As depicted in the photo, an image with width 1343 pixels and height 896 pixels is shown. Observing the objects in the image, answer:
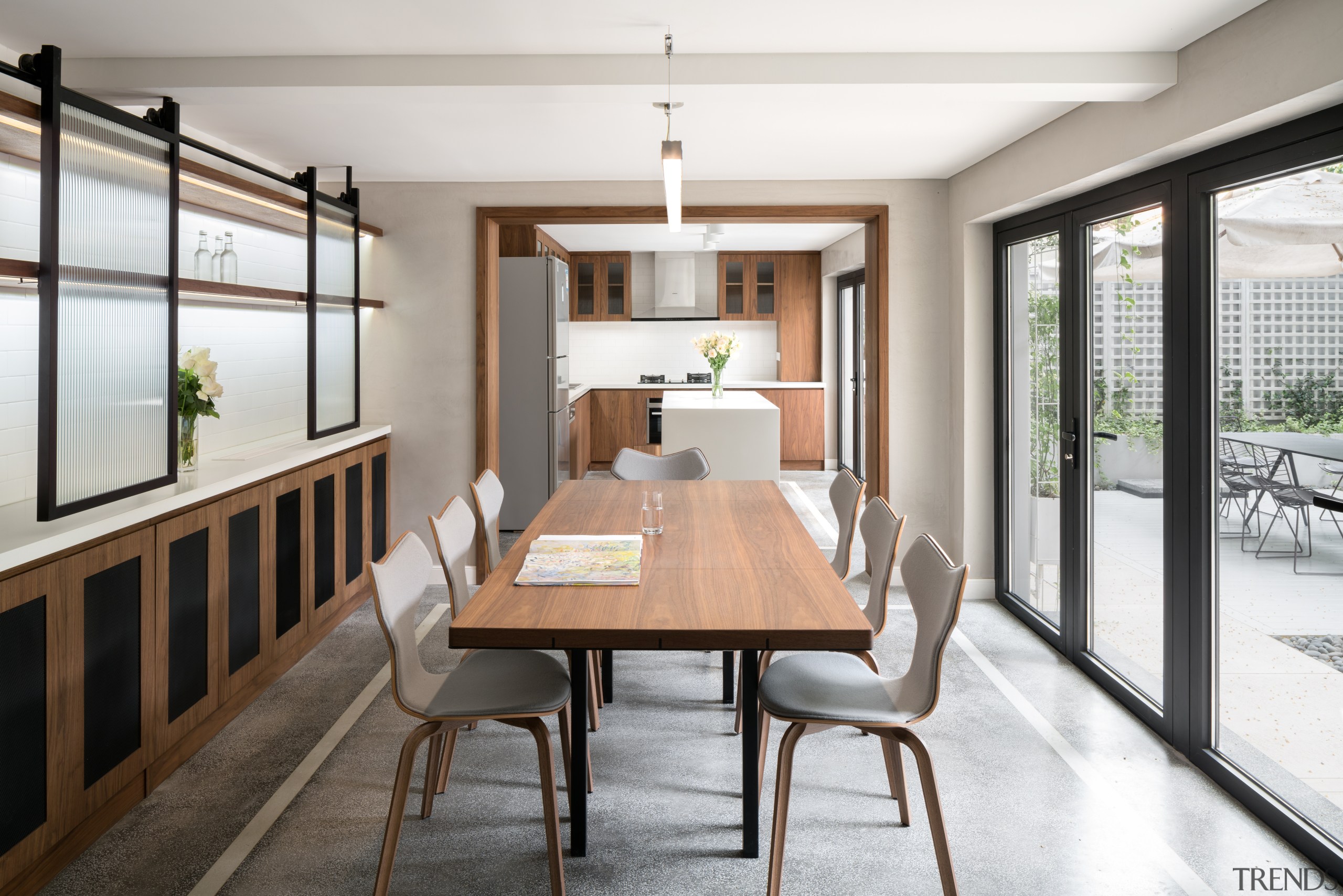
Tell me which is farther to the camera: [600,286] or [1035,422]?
[600,286]

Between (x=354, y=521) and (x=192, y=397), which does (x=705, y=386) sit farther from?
(x=192, y=397)

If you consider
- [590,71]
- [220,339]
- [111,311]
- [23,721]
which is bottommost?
[23,721]

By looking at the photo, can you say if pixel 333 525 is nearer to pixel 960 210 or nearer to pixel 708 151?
pixel 708 151

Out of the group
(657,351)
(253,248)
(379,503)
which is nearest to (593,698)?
(379,503)

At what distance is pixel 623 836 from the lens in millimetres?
2568

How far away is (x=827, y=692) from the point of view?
2369 mm

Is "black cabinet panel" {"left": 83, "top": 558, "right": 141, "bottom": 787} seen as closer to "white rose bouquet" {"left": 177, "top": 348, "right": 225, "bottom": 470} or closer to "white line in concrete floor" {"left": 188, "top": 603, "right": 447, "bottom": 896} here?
"white line in concrete floor" {"left": 188, "top": 603, "right": 447, "bottom": 896}

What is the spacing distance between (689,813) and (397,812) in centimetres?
92

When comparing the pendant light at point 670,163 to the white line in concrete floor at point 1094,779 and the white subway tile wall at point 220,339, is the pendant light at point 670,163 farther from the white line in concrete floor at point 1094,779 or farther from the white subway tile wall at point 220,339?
the white subway tile wall at point 220,339

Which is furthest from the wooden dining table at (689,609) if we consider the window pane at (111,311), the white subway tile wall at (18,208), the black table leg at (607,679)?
the white subway tile wall at (18,208)

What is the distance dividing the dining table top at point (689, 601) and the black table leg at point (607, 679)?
655mm

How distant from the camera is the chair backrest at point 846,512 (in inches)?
137

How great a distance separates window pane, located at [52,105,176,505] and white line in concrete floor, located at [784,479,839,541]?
432 cm

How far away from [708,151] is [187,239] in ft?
7.94
